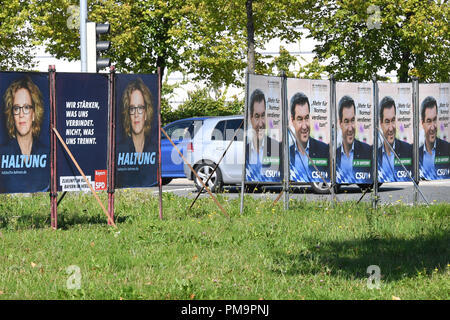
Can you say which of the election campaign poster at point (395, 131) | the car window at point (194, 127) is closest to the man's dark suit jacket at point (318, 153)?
the election campaign poster at point (395, 131)

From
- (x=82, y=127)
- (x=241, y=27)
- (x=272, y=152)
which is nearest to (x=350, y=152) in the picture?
(x=272, y=152)

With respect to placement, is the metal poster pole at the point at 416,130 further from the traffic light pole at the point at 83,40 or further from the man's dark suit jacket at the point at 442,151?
the traffic light pole at the point at 83,40

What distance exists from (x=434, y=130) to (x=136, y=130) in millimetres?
5654

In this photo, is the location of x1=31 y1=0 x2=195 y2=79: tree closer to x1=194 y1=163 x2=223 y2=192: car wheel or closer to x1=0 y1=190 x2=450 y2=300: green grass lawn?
x1=194 y1=163 x2=223 y2=192: car wheel

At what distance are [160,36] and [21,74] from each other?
73.6 feet

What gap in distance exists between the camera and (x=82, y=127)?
10.4 m

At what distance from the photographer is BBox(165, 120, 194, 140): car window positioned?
18.4 metres

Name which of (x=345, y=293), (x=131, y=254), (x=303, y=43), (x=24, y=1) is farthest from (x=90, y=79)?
(x=303, y=43)

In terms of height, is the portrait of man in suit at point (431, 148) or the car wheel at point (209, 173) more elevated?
the portrait of man in suit at point (431, 148)

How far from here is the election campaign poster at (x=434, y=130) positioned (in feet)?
44.0

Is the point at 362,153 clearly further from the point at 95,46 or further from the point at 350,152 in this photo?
the point at 95,46

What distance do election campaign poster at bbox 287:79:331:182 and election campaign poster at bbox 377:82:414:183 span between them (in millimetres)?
1024

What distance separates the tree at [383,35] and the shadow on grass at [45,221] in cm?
1524
